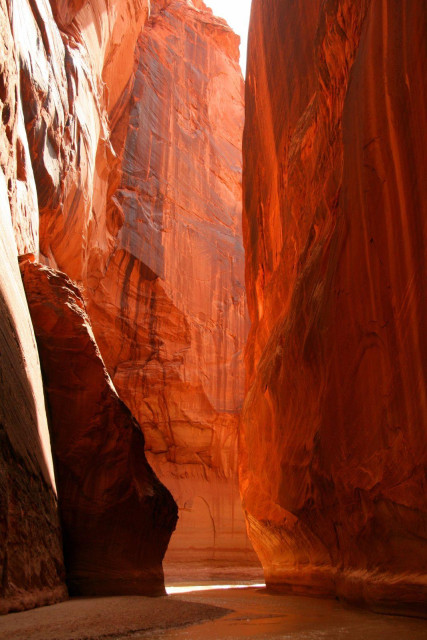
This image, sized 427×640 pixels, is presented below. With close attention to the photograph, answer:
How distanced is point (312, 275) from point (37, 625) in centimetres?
654

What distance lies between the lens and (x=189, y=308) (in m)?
28.5

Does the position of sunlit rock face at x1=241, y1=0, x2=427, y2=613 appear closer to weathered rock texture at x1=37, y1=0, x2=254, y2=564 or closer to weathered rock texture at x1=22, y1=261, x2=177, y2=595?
weathered rock texture at x1=22, y1=261, x2=177, y2=595

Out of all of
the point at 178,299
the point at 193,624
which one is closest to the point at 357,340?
the point at 193,624

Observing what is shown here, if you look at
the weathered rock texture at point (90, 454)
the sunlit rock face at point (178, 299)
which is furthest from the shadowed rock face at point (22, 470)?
the sunlit rock face at point (178, 299)

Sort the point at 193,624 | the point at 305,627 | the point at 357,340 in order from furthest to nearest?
1. the point at 357,340
2. the point at 193,624
3. the point at 305,627

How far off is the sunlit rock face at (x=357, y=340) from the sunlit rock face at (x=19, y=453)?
142 inches

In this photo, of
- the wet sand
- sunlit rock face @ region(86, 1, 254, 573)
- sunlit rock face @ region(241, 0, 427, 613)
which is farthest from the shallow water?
sunlit rock face @ region(86, 1, 254, 573)

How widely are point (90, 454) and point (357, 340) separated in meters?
5.21

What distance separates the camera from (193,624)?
17.9 feet

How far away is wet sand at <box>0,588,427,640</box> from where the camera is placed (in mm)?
4328

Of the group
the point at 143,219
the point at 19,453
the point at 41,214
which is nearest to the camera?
the point at 19,453

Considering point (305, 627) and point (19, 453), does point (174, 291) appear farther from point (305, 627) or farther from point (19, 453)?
point (305, 627)

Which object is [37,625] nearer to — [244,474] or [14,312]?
[14,312]

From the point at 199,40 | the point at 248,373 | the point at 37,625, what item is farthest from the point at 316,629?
the point at 199,40
